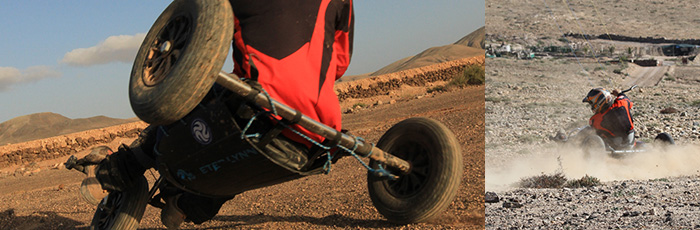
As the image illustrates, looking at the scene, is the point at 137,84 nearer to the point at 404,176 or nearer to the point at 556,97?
the point at 404,176

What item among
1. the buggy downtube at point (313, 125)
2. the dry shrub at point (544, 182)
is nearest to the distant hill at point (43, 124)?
the dry shrub at point (544, 182)

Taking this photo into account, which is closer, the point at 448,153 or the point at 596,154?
the point at 448,153

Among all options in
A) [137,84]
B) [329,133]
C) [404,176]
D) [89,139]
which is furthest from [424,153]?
[89,139]

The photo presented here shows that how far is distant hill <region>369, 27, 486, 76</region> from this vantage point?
74.2 meters

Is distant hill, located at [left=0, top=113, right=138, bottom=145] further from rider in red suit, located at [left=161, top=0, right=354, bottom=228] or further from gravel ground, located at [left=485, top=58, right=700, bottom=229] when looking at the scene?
rider in red suit, located at [left=161, top=0, right=354, bottom=228]

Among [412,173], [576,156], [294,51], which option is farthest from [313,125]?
[576,156]

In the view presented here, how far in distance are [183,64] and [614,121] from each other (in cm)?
800

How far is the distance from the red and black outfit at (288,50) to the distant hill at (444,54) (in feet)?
201

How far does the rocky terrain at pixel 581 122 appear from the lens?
5496 mm

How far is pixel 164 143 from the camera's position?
9.80 ft

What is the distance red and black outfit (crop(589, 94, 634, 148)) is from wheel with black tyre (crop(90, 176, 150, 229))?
288 inches

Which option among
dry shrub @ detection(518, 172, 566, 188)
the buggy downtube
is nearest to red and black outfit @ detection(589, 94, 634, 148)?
dry shrub @ detection(518, 172, 566, 188)

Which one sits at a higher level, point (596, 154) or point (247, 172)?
point (247, 172)

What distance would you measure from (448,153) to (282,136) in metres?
0.92
